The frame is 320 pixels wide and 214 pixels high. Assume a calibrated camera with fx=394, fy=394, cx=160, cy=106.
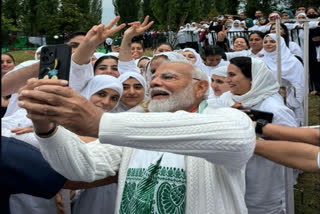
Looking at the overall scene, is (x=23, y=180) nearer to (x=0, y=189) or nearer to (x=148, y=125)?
(x=0, y=189)

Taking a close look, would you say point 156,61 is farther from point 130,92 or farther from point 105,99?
point 105,99

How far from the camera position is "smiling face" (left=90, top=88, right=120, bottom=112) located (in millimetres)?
2963

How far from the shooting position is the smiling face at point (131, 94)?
349 centimetres

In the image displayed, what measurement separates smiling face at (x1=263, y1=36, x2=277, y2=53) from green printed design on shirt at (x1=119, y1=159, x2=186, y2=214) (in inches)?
208

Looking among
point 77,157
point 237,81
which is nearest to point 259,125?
point 77,157

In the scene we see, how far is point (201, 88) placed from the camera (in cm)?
224

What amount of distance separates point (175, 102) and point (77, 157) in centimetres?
69

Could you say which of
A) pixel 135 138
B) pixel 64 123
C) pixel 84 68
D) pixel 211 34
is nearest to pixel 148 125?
pixel 135 138

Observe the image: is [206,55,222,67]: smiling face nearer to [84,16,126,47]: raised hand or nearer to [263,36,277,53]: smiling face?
[263,36,277,53]: smiling face

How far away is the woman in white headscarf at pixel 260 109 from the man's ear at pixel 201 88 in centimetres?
111

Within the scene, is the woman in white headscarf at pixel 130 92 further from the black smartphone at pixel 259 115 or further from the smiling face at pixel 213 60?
the smiling face at pixel 213 60

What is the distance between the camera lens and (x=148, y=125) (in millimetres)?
1228

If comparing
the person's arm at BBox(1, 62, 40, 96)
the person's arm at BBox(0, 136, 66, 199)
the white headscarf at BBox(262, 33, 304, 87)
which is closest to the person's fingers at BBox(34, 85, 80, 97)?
the person's arm at BBox(0, 136, 66, 199)

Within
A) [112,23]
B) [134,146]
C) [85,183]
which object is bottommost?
[85,183]
